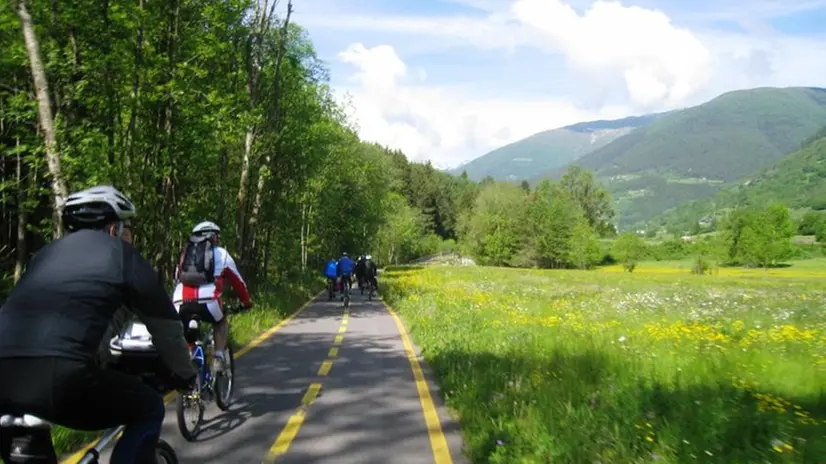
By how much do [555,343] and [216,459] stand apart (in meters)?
6.45

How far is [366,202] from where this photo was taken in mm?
50281

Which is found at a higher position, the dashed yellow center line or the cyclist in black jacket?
the cyclist in black jacket

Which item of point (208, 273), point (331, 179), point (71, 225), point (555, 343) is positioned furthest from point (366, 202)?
point (71, 225)

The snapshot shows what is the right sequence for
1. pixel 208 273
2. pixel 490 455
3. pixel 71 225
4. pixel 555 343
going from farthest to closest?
pixel 555 343
pixel 208 273
pixel 490 455
pixel 71 225

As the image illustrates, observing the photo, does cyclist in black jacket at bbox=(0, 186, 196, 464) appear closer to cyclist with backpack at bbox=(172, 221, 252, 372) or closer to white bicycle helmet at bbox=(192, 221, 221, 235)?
cyclist with backpack at bbox=(172, 221, 252, 372)

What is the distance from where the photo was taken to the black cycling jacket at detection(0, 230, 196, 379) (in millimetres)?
2678

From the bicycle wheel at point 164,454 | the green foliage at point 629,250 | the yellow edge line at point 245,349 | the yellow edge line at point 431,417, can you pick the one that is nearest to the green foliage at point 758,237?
the green foliage at point 629,250

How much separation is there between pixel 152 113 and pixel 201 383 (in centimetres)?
1165

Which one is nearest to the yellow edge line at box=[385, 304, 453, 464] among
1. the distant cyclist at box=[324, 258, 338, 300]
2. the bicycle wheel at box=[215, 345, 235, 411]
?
the bicycle wheel at box=[215, 345, 235, 411]

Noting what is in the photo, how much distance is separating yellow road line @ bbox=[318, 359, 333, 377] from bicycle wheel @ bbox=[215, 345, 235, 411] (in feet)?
8.15

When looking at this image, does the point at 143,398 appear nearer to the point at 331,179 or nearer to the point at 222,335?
the point at 222,335

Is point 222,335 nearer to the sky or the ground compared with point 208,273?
nearer to the ground

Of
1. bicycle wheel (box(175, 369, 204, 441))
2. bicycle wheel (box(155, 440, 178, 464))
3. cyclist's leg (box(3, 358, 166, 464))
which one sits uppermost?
cyclist's leg (box(3, 358, 166, 464))

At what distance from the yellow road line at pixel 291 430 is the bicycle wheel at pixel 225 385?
2.65 feet
